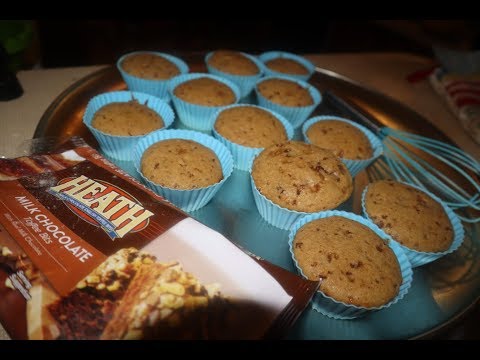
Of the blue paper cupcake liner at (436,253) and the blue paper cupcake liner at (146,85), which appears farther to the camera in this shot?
the blue paper cupcake liner at (146,85)

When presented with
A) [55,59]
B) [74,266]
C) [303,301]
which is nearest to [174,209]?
[74,266]

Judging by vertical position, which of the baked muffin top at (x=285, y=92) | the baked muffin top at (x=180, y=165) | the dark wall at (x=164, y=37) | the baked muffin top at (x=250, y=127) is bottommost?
the dark wall at (x=164, y=37)

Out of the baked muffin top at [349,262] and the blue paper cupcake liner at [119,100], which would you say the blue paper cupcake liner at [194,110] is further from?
the baked muffin top at [349,262]

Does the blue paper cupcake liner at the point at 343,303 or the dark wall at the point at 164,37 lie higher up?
the blue paper cupcake liner at the point at 343,303

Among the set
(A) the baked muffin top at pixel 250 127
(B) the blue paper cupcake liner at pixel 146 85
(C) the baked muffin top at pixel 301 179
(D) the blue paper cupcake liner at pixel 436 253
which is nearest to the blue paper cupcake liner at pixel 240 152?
(A) the baked muffin top at pixel 250 127

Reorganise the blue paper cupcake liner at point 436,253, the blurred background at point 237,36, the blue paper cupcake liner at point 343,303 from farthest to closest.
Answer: the blurred background at point 237,36
the blue paper cupcake liner at point 436,253
the blue paper cupcake liner at point 343,303

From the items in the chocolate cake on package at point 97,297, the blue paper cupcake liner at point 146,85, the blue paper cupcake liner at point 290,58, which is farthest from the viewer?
the blue paper cupcake liner at point 290,58
